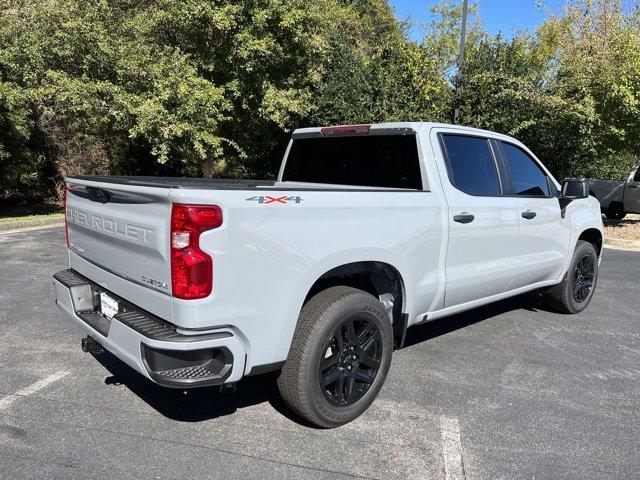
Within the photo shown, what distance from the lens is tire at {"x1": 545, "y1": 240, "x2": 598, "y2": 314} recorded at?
18.5 ft

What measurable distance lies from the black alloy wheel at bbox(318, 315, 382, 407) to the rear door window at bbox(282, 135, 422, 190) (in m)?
1.22

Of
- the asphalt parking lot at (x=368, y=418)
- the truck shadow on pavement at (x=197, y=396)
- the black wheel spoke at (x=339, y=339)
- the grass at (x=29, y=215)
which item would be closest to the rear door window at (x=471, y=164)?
the asphalt parking lot at (x=368, y=418)

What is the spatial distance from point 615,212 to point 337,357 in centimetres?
1441

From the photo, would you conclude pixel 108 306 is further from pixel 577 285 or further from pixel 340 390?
pixel 577 285

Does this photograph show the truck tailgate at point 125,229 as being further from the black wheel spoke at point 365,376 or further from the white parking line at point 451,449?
the white parking line at point 451,449

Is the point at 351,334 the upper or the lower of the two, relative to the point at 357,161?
lower

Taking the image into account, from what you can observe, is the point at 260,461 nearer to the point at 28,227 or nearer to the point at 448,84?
the point at 28,227

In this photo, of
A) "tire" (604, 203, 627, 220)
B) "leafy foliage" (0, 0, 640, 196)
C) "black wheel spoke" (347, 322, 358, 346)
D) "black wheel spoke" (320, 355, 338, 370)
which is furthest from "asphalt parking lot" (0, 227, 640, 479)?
"tire" (604, 203, 627, 220)

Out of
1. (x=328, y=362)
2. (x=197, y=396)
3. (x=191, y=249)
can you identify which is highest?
(x=191, y=249)

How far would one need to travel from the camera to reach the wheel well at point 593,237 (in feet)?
19.5

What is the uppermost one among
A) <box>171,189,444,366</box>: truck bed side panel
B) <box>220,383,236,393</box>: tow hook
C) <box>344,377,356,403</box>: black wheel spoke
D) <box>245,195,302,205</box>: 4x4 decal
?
<box>245,195,302,205</box>: 4x4 decal

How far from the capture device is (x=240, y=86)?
1298 centimetres

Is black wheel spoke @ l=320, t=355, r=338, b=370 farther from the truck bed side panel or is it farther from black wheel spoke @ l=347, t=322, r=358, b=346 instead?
the truck bed side panel

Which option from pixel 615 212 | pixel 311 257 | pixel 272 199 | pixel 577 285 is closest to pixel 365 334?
pixel 311 257
